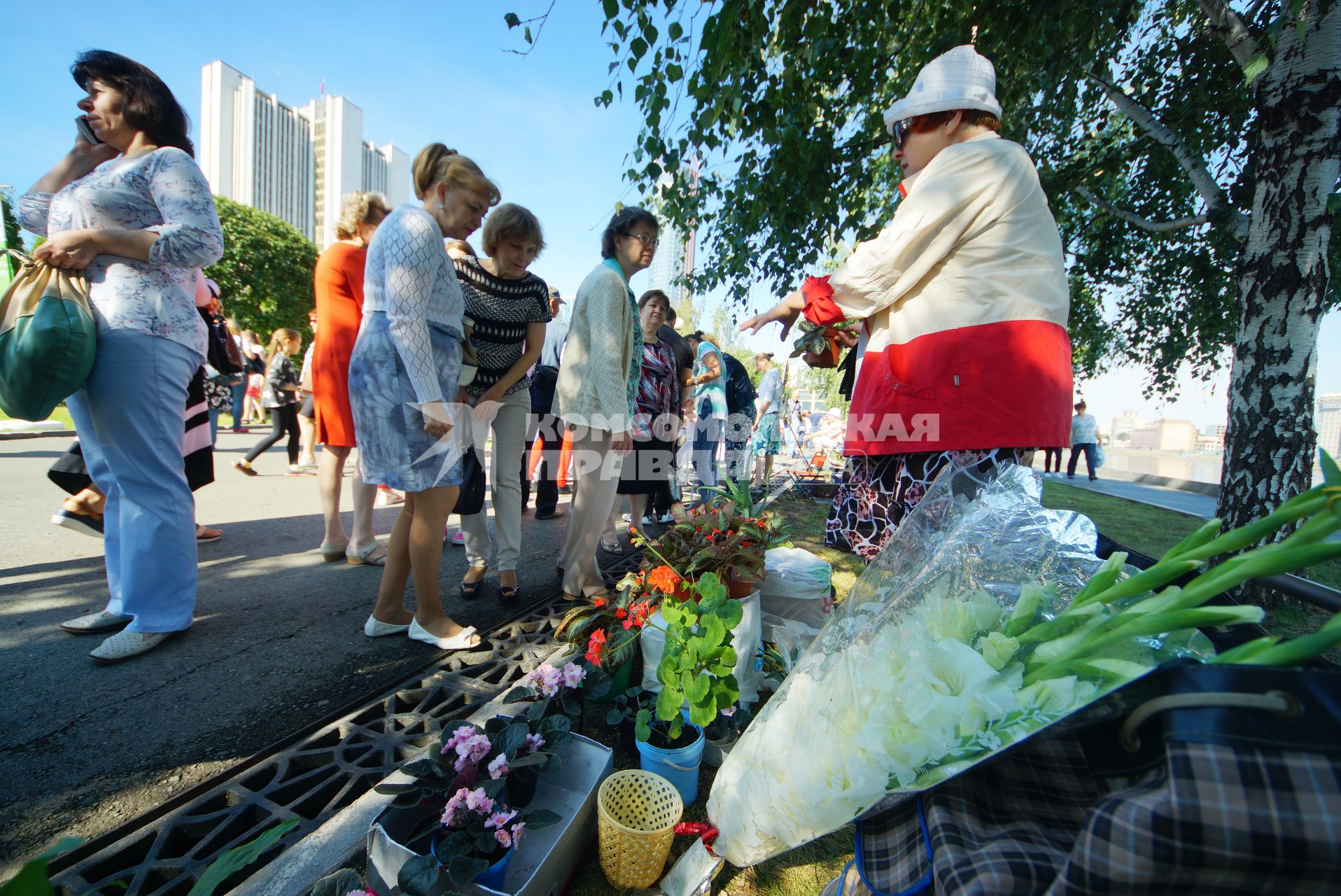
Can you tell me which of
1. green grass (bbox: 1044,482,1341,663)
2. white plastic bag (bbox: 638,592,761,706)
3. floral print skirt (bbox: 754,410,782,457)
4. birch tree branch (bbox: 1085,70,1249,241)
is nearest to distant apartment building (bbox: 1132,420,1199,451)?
green grass (bbox: 1044,482,1341,663)

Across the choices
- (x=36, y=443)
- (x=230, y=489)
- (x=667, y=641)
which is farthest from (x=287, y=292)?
(x=667, y=641)

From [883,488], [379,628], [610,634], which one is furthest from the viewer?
[379,628]

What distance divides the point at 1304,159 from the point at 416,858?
5.34 metres

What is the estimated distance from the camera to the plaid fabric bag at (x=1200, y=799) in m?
0.43

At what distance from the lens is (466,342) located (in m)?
2.60

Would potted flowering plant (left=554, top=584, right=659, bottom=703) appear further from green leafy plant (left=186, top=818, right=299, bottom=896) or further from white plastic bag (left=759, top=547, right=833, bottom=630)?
green leafy plant (left=186, top=818, right=299, bottom=896)

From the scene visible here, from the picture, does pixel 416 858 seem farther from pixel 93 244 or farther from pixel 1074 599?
pixel 93 244

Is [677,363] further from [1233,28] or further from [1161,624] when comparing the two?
[1161,624]

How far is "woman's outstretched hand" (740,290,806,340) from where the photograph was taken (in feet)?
5.54

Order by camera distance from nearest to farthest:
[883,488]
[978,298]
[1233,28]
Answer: [978,298], [883,488], [1233,28]

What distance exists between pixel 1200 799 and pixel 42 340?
9.40ft

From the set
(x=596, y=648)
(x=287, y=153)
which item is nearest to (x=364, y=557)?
(x=596, y=648)

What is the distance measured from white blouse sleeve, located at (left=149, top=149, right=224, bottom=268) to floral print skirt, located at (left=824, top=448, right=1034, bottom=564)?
239 centimetres

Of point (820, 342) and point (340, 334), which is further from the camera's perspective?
point (340, 334)
